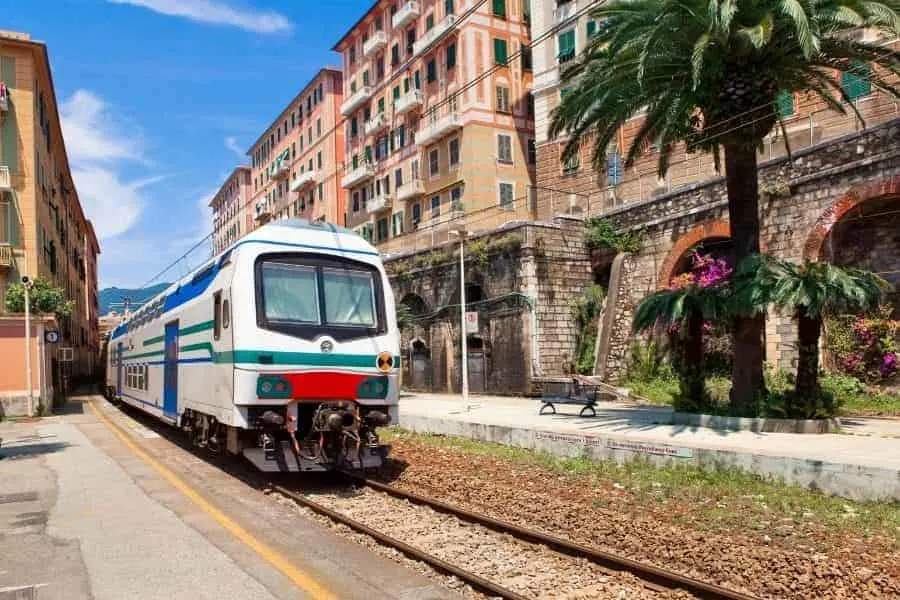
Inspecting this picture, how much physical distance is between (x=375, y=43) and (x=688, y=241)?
31181 millimetres

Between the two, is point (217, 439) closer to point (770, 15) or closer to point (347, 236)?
point (347, 236)

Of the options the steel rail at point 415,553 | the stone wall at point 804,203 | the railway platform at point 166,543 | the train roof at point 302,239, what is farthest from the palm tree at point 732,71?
the railway platform at point 166,543

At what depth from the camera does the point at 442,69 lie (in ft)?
136

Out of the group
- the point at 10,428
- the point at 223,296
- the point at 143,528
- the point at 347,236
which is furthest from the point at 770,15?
the point at 10,428

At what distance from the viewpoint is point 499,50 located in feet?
134

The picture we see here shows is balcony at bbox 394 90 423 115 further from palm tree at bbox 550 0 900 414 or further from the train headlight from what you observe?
the train headlight

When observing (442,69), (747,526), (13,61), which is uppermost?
(442,69)

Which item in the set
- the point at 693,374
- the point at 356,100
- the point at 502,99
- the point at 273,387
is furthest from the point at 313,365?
the point at 356,100

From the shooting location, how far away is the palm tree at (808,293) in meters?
12.0

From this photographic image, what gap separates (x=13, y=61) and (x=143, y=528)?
28.9 meters

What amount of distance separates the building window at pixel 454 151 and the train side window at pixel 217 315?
30828 millimetres

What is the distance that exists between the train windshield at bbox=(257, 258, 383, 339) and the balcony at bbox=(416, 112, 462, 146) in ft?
100

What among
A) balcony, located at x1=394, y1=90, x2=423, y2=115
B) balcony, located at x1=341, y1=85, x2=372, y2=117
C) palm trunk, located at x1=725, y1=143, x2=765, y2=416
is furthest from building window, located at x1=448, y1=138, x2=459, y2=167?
palm trunk, located at x1=725, y1=143, x2=765, y2=416

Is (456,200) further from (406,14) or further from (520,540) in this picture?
(520,540)
